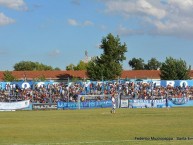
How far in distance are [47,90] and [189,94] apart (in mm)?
21355

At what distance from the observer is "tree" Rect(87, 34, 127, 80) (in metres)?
95.2

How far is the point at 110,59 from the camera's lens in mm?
95812

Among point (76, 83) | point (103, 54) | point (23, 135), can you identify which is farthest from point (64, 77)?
point (23, 135)

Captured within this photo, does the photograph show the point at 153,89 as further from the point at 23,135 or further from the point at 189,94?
the point at 23,135

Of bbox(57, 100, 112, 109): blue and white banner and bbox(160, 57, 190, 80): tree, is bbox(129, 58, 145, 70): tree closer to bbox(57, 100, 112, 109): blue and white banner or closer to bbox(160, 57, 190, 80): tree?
bbox(160, 57, 190, 80): tree

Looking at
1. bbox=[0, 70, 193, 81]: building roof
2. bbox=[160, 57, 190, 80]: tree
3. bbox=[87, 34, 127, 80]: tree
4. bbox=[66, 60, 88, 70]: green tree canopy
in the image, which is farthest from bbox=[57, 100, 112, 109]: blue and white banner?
bbox=[66, 60, 88, 70]: green tree canopy

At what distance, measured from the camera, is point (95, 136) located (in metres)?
24.5

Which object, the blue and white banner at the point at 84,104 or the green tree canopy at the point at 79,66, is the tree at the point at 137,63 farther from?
the blue and white banner at the point at 84,104

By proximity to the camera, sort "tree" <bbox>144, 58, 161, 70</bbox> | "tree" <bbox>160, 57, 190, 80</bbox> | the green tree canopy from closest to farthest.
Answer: "tree" <bbox>160, 57, 190, 80</bbox> < the green tree canopy < "tree" <bbox>144, 58, 161, 70</bbox>

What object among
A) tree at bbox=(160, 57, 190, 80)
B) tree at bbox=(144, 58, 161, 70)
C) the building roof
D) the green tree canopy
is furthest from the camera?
tree at bbox=(144, 58, 161, 70)

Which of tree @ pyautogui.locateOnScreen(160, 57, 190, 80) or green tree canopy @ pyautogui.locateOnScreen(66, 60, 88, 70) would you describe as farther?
green tree canopy @ pyautogui.locateOnScreen(66, 60, 88, 70)

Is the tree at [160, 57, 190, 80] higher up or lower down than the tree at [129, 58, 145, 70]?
lower down

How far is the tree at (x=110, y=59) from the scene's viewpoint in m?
95.2

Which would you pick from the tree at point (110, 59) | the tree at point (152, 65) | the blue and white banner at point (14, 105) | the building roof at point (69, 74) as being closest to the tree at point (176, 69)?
the tree at point (110, 59)
